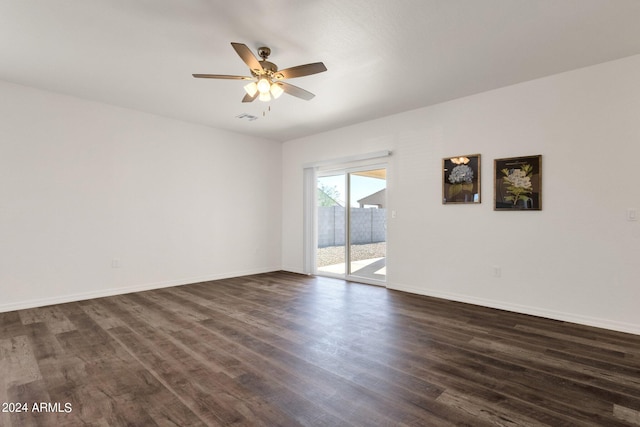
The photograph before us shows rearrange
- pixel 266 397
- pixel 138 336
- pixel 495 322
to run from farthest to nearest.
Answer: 1. pixel 495 322
2. pixel 138 336
3. pixel 266 397

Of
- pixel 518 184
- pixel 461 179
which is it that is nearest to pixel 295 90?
pixel 461 179

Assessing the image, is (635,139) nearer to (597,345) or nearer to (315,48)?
(597,345)

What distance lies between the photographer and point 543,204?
3588 millimetres

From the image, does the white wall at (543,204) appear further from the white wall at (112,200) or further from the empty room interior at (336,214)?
the white wall at (112,200)

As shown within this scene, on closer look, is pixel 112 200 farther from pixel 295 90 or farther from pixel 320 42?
pixel 320 42

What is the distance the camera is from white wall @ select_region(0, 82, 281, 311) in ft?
12.7

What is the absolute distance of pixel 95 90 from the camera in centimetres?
401

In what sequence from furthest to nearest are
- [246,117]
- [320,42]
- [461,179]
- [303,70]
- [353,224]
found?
[353,224] → [246,117] → [461,179] → [320,42] → [303,70]

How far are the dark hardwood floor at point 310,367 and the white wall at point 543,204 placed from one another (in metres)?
0.39

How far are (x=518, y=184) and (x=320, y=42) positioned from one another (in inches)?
113

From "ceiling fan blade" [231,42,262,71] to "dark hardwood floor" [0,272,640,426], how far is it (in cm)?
244

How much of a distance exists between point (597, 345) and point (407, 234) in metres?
2.45

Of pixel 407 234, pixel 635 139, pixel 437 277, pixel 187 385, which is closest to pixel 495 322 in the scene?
Result: pixel 437 277

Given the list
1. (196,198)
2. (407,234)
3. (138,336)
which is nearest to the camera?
(138,336)
